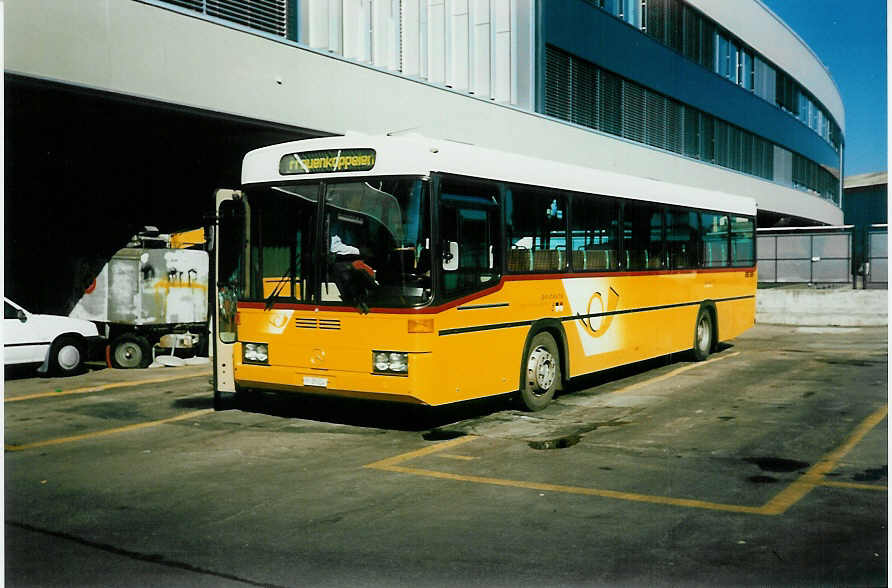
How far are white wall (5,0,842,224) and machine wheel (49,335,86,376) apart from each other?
4.48 metres

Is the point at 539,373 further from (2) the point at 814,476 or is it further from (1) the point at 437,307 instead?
(2) the point at 814,476

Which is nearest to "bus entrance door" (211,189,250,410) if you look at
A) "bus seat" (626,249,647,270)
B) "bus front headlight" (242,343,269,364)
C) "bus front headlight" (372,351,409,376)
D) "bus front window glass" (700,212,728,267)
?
"bus front headlight" (242,343,269,364)

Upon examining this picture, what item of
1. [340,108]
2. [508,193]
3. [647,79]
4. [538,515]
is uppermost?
[647,79]

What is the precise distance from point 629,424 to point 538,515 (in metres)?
4.03

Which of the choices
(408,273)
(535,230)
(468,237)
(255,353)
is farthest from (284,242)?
(535,230)

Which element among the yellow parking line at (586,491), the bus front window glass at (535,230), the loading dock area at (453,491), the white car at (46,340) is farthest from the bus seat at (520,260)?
the white car at (46,340)

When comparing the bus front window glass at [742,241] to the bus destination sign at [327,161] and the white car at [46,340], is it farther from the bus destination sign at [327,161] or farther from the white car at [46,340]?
the white car at [46,340]

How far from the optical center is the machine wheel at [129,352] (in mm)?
17359

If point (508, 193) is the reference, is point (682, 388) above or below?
below

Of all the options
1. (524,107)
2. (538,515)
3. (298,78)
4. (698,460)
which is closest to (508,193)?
(698,460)

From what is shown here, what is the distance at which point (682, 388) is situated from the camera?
44.1 feet

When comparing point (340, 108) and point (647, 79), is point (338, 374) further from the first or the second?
point (647, 79)

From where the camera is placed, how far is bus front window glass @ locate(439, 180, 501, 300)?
386 inches

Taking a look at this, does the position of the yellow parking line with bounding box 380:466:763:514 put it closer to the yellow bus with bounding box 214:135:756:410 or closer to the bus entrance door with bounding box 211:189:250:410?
the yellow bus with bounding box 214:135:756:410
